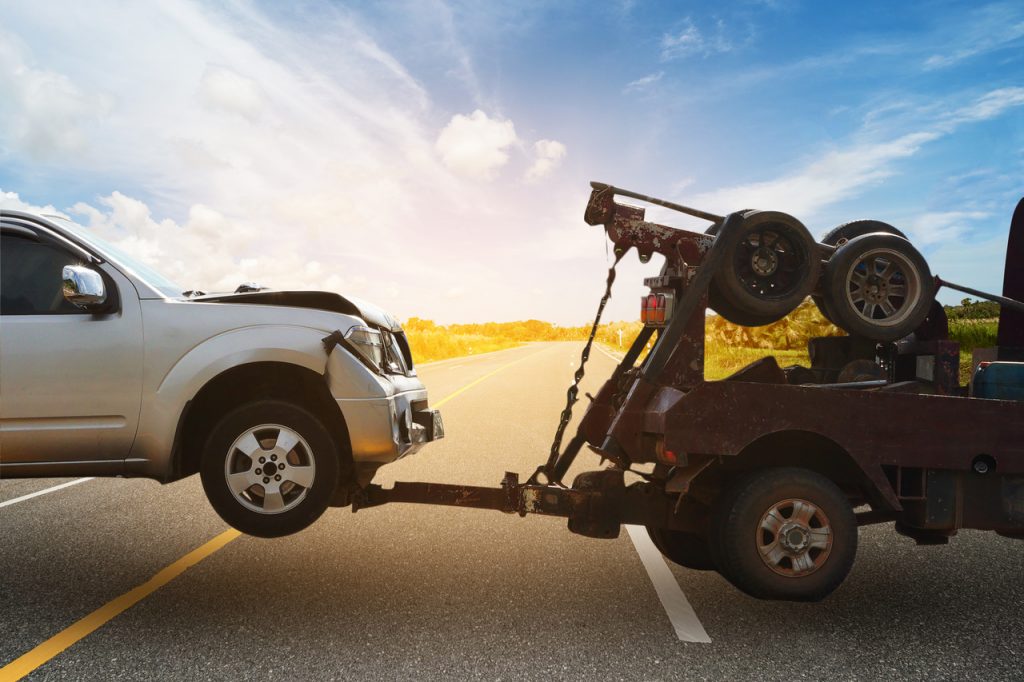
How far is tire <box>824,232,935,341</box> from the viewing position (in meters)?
4.11

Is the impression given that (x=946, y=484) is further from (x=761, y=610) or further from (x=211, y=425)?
(x=211, y=425)

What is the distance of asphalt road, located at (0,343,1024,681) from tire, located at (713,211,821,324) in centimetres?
169

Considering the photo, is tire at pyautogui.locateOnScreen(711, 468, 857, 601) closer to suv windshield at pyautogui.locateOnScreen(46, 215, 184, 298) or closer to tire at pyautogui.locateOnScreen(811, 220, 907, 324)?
tire at pyautogui.locateOnScreen(811, 220, 907, 324)

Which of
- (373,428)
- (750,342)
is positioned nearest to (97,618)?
(373,428)

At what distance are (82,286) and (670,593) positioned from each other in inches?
146

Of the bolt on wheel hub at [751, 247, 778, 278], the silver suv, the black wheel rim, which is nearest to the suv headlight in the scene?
the silver suv

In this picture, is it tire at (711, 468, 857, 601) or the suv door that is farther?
the suv door

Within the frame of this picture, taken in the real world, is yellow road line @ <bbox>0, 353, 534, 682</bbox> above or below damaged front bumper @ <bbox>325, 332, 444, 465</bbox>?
below

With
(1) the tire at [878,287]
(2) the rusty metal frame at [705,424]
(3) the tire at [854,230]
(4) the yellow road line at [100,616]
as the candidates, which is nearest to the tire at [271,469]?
(2) the rusty metal frame at [705,424]

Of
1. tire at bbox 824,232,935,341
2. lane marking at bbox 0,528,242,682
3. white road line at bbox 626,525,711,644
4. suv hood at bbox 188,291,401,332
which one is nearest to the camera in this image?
lane marking at bbox 0,528,242,682

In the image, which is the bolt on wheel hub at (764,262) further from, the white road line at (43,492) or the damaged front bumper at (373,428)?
the white road line at (43,492)

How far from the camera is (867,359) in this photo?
181 inches

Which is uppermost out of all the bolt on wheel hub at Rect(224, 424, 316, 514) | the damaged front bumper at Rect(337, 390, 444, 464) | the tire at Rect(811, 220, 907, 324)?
the tire at Rect(811, 220, 907, 324)

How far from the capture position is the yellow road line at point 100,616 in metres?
3.18
